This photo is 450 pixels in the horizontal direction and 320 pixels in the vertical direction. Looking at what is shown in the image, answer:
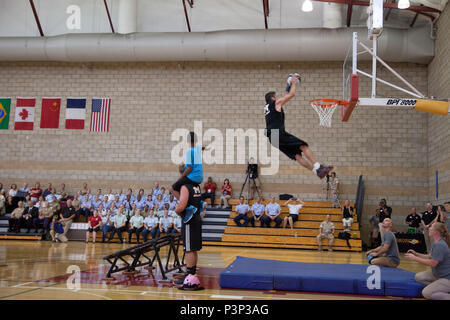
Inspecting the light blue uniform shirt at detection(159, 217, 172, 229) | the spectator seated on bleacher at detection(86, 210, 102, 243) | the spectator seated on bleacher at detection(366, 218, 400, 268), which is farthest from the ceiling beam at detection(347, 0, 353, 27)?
the spectator seated on bleacher at detection(86, 210, 102, 243)

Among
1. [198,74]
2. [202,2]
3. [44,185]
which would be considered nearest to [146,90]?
[198,74]

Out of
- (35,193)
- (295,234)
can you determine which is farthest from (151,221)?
(35,193)

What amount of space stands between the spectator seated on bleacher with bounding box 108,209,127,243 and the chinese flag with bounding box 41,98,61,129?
224 inches

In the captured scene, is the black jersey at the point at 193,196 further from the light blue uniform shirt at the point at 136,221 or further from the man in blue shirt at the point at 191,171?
the light blue uniform shirt at the point at 136,221

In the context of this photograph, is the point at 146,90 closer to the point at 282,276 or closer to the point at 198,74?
the point at 198,74

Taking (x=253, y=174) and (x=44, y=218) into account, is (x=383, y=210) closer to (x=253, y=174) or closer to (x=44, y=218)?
(x=253, y=174)

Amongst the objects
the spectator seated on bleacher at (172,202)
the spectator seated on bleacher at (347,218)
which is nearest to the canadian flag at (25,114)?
the spectator seated on bleacher at (172,202)

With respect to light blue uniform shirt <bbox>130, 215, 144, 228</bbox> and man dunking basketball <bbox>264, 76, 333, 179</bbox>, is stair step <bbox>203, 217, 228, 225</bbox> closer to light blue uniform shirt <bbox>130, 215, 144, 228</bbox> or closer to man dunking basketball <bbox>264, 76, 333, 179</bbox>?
light blue uniform shirt <bbox>130, 215, 144, 228</bbox>

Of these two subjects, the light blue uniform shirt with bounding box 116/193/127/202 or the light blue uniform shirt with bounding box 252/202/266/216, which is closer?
the light blue uniform shirt with bounding box 252/202/266/216

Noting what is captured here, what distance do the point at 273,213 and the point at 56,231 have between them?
26.0 ft

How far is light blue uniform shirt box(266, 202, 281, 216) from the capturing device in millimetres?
14703

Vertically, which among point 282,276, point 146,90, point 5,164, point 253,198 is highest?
point 146,90

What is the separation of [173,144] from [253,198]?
3971mm
